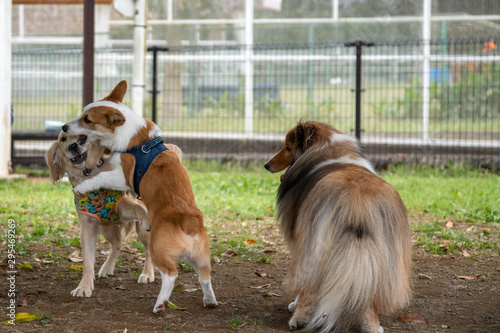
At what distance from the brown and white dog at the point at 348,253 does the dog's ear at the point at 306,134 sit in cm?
37

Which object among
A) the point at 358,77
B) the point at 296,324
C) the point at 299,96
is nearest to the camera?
the point at 296,324

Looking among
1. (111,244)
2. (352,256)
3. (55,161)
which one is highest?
(55,161)

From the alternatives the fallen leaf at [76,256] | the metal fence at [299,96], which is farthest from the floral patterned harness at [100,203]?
the metal fence at [299,96]

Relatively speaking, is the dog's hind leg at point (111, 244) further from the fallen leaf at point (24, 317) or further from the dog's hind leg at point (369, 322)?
the dog's hind leg at point (369, 322)

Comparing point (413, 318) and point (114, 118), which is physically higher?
point (114, 118)

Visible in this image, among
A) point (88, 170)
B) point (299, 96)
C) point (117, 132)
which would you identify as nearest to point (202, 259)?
point (117, 132)

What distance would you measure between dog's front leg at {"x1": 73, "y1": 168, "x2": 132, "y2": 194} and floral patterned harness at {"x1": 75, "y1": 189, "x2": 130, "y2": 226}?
98 mm

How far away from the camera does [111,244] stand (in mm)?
4137

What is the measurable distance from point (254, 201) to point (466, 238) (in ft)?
8.25

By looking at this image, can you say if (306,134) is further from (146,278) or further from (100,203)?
(146,278)

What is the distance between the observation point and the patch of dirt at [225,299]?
314 centimetres

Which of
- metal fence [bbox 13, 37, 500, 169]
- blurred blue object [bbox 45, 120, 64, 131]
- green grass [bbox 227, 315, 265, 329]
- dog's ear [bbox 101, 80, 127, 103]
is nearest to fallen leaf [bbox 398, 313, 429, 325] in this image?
green grass [bbox 227, 315, 265, 329]

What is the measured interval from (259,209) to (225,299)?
2.79m

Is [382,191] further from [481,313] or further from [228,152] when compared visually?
[228,152]
